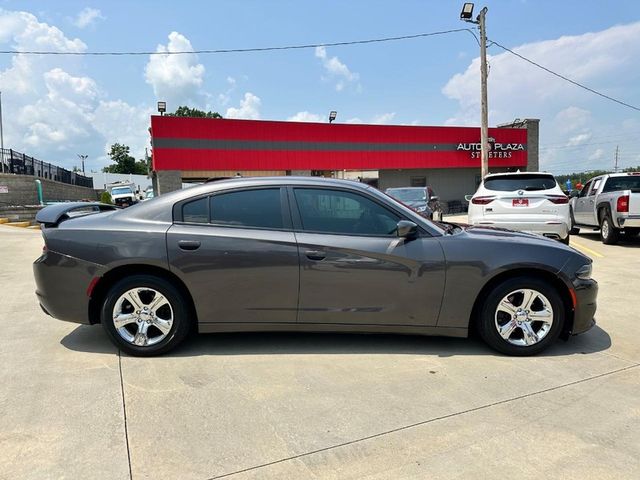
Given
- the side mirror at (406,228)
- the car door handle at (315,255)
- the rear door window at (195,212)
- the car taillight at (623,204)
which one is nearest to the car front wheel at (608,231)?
the car taillight at (623,204)

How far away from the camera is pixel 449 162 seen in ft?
94.9

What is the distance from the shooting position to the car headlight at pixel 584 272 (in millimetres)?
3984

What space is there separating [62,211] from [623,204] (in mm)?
10896

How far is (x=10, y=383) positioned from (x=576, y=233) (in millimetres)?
14911

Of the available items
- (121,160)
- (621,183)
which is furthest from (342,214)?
(121,160)

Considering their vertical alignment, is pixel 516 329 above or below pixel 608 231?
below

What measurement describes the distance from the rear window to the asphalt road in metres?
4.56

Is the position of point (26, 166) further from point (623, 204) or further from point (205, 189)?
point (623, 204)

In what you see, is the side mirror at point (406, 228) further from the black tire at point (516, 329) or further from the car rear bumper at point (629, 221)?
the car rear bumper at point (629, 221)

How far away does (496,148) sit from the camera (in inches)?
1175

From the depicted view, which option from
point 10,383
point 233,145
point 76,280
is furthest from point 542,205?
point 233,145

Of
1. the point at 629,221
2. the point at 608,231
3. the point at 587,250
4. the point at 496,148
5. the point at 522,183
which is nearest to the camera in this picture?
the point at 522,183

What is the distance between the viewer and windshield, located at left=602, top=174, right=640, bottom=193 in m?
11.5

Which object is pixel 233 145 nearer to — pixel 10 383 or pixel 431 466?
pixel 10 383
